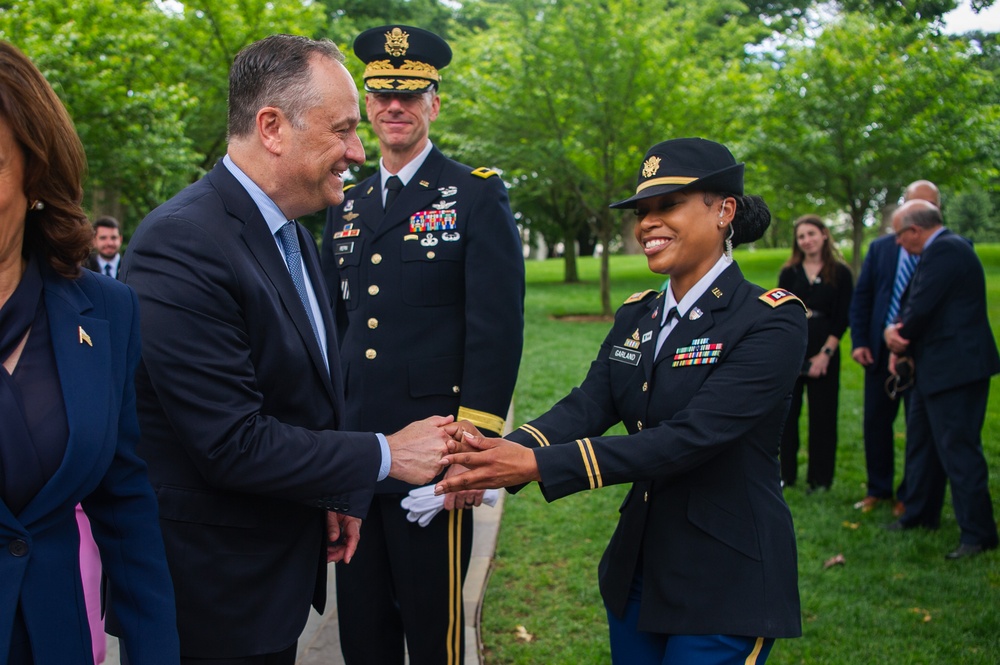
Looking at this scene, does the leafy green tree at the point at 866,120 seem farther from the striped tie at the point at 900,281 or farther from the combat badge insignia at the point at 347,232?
the combat badge insignia at the point at 347,232

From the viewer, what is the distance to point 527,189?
67.3ft

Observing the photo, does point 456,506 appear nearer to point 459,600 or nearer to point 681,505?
point 459,600

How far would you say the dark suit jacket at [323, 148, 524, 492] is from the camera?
3.37m

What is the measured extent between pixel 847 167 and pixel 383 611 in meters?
17.2

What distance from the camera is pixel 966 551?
557cm

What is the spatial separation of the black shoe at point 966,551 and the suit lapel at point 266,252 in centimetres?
469

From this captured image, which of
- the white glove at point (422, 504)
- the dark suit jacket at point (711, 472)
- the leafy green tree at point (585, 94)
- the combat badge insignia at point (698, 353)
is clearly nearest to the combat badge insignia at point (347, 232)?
the white glove at point (422, 504)

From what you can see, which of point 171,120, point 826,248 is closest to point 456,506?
point 826,248

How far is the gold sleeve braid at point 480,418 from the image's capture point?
333cm

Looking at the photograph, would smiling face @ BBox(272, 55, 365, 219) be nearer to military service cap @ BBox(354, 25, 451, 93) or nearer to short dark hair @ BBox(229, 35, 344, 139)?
short dark hair @ BBox(229, 35, 344, 139)

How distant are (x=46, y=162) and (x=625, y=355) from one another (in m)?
1.76

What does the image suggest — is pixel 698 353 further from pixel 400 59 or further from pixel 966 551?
pixel 966 551

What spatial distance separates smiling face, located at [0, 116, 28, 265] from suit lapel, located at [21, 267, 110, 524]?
0.32 ft

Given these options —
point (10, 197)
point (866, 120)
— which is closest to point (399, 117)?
point (10, 197)
